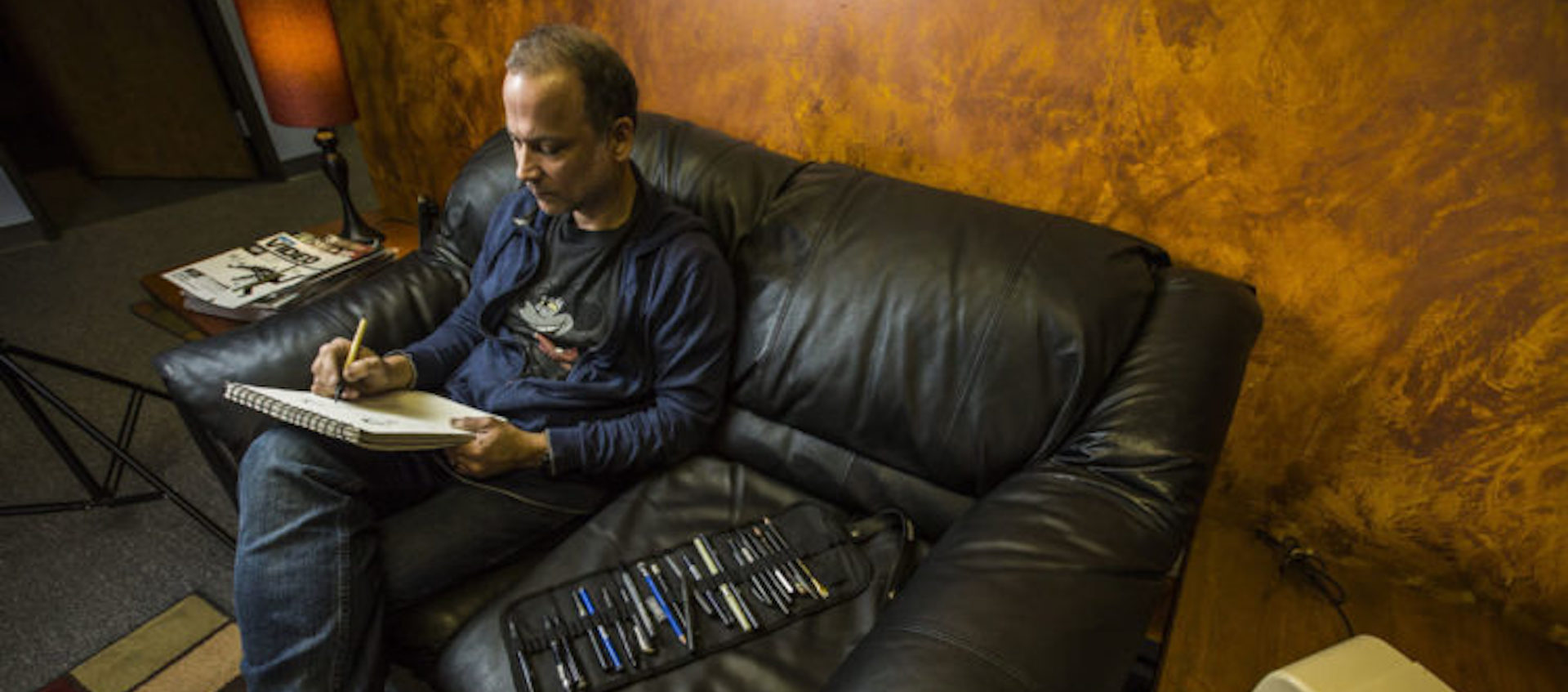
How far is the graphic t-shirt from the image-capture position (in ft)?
4.04

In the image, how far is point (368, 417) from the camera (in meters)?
1.01

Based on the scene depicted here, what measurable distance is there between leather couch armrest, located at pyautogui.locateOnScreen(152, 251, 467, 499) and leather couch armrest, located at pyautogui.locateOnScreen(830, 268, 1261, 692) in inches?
46.2

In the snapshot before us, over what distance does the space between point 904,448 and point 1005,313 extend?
11.4 inches

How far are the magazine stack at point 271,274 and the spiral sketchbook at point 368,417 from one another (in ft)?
2.19

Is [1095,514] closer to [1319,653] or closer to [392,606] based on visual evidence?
[1319,653]

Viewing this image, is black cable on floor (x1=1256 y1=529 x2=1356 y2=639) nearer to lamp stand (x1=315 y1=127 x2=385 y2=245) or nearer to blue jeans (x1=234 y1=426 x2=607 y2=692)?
blue jeans (x1=234 y1=426 x2=607 y2=692)

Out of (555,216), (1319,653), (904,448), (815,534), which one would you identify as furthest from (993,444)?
(555,216)

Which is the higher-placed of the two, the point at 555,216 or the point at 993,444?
the point at 555,216

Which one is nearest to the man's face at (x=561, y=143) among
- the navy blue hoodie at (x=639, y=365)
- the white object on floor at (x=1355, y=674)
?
the navy blue hoodie at (x=639, y=365)

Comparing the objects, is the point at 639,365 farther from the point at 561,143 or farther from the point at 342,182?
the point at 342,182

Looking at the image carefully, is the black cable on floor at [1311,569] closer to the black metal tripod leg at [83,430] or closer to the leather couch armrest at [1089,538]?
the leather couch armrest at [1089,538]

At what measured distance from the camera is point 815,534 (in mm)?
1153

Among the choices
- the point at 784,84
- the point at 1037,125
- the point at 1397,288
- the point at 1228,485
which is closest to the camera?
the point at 1397,288

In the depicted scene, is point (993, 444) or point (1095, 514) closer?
point (1095, 514)
